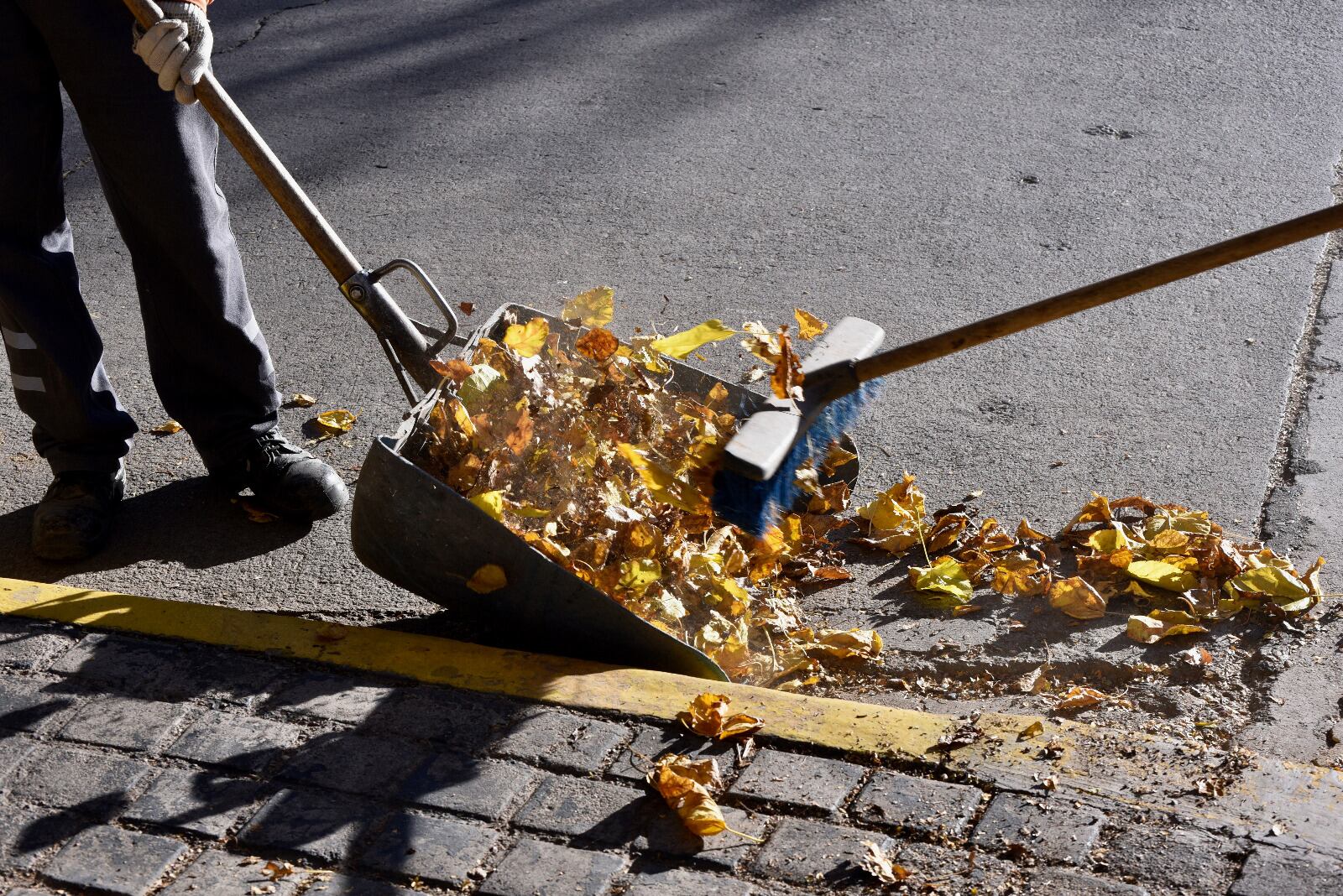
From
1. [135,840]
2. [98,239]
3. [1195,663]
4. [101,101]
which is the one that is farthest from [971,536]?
[98,239]

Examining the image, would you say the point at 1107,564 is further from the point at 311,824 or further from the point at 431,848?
the point at 311,824

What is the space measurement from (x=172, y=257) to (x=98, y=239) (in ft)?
7.11

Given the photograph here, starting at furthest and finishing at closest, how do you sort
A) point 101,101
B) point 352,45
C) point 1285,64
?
point 352,45 < point 1285,64 < point 101,101

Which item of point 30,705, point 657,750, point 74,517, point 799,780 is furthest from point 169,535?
point 799,780

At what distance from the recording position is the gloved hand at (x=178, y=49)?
2811mm

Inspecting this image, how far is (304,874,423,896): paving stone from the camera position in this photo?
2117mm

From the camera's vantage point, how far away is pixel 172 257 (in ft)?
10.5

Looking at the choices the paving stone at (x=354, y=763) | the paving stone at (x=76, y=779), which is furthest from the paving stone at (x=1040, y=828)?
the paving stone at (x=76, y=779)

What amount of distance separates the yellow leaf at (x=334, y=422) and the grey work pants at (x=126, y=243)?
0.33 meters

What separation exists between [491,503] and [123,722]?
82cm

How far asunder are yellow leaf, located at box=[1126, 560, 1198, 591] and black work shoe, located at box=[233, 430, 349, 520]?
1968 mm

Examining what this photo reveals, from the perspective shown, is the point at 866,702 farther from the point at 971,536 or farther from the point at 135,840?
the point at 135,840

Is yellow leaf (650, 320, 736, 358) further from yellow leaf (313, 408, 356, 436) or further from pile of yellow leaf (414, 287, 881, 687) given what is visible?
yellow leaf (313, 408, 356, 436)

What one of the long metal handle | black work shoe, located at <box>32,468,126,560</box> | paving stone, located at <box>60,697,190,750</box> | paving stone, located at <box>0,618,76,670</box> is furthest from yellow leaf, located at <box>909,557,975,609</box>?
black work shoe, located at <box>32,468,126,560</box>
